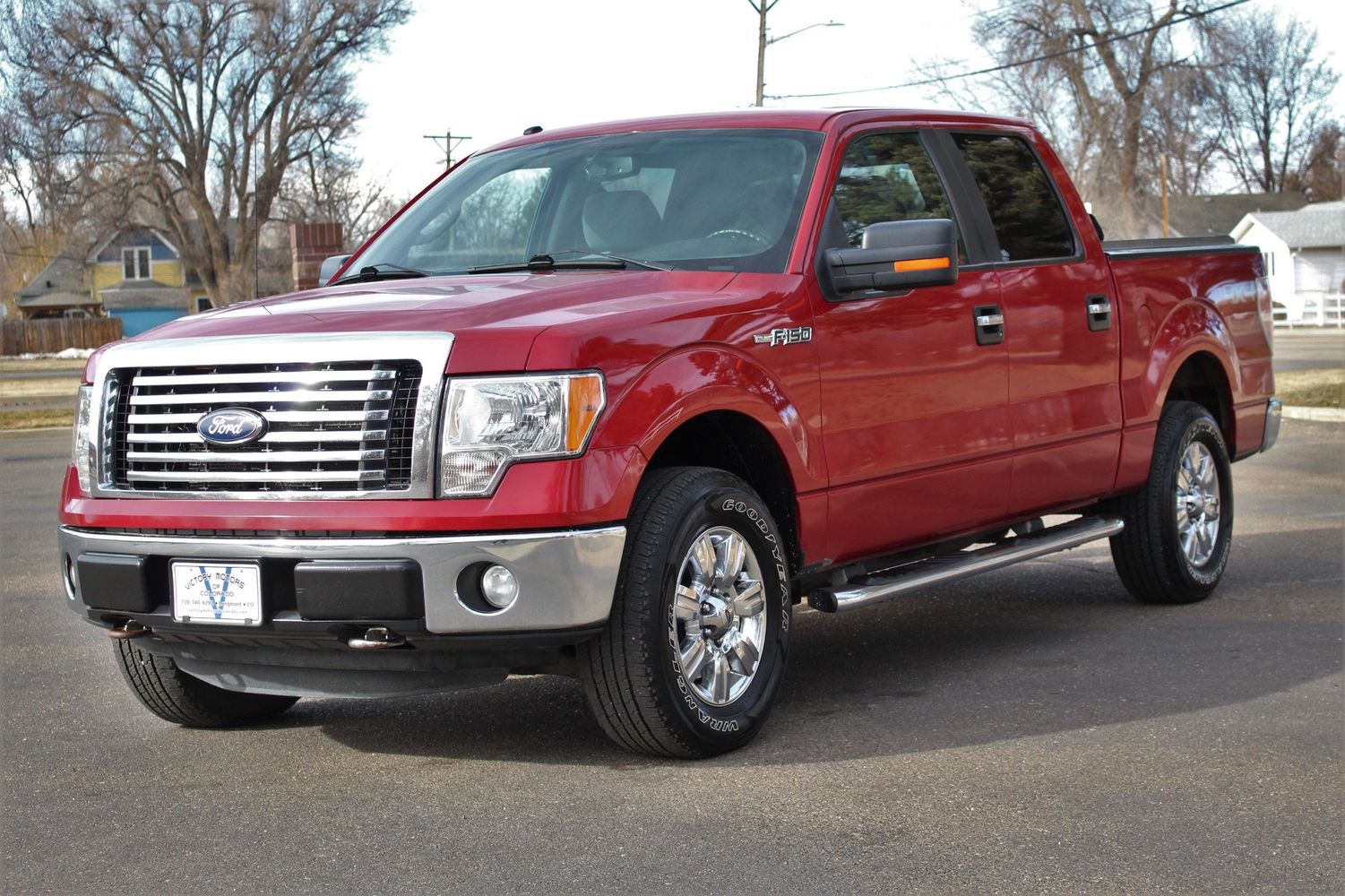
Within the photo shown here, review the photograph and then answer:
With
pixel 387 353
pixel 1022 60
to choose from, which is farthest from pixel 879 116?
pixel 1022 60

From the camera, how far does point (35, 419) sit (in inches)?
886

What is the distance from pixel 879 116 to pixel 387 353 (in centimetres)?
244

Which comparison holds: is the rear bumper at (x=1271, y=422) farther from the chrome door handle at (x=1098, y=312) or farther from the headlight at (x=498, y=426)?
the headlight at (x=498, y=426)

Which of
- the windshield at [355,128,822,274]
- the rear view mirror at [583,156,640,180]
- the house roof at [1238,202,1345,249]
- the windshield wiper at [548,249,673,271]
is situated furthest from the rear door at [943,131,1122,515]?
the house roof at [1238,202,1345,249]

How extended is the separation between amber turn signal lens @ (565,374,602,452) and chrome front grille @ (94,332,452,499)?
351 millimetres

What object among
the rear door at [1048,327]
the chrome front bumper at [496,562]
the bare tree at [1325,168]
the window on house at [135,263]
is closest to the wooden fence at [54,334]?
the window on house at [135,263]

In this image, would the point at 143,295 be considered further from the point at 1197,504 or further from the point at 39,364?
the point at 1197,504

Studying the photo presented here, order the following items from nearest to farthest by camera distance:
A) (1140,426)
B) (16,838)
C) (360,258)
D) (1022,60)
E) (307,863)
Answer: (307,863) < (16,838) < (360,258) < (1140,426) < (1022,60)

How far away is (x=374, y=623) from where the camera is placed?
4453 mm

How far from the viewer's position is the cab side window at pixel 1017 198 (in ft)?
21.5

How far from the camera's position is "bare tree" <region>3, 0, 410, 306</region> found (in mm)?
47438

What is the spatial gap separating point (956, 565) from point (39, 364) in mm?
54850

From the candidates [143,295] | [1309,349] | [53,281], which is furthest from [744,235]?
[53,281]

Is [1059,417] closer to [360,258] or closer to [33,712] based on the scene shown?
[360,258]
